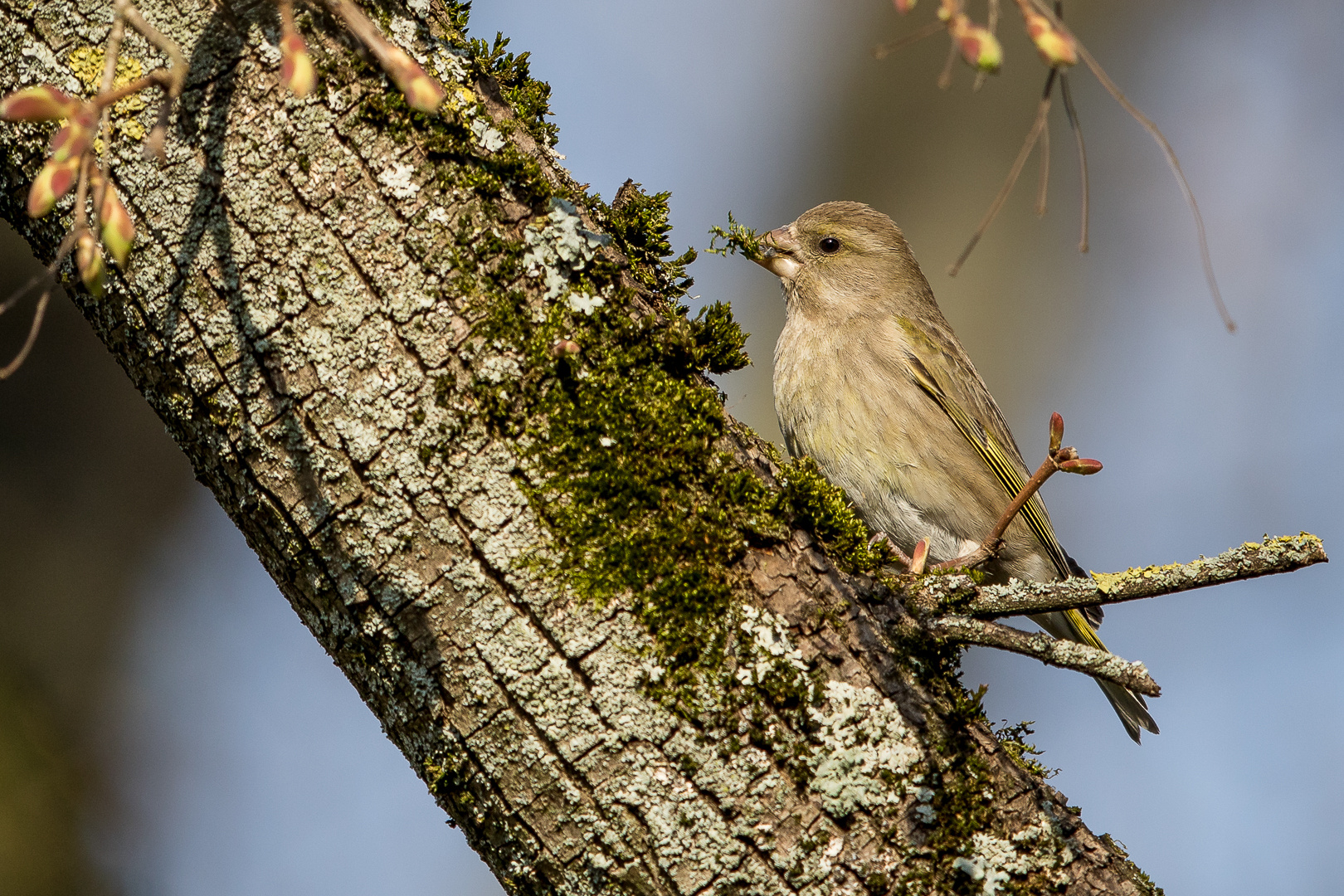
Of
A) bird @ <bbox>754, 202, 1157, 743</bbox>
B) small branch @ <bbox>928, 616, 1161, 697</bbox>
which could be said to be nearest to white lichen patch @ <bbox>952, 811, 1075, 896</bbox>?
small branch @ <bbox>928, 616, 1161, 697</bbox>

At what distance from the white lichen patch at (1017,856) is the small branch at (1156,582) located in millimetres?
497

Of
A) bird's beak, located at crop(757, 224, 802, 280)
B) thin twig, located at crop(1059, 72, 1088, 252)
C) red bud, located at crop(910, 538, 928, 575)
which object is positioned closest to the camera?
thin twig, located at crop(1059, 72, 1088, 252)

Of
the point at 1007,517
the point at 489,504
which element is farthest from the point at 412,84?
the point at 1007,517

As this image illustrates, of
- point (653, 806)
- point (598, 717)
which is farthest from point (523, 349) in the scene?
point (653, 806)

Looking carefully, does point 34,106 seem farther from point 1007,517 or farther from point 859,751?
point 1007,517

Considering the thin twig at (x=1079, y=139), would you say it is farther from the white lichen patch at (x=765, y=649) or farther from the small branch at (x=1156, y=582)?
the white lichen patch at (x=765, y=649)

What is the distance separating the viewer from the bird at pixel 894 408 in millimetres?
4828

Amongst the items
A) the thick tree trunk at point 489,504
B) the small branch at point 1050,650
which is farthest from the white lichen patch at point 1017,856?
the small branch at point 1050,650

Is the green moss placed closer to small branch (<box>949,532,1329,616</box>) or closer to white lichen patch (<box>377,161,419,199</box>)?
small branch (<box>949,532,1329,616</box>)

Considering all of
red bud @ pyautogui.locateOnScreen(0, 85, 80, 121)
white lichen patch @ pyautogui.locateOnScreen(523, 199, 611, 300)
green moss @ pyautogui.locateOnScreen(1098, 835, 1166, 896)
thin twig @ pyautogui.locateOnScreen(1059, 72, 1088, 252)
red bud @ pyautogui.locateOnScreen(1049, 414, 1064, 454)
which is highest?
red bud @ pyautogui.locateOnScreen(0, 85, 80, 121)

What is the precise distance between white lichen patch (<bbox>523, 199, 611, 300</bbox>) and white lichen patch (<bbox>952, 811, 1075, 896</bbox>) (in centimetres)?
158

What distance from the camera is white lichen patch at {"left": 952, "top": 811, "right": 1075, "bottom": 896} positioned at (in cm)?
239

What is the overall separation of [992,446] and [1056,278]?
376cm

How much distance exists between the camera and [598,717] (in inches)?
91.0
